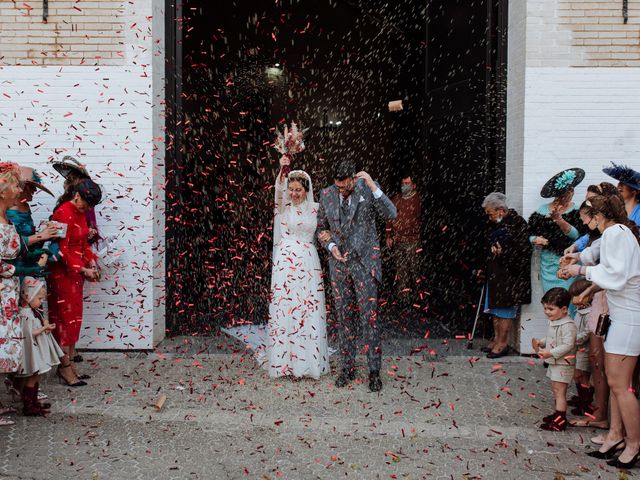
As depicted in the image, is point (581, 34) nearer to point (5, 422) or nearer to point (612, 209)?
point (612, 209)

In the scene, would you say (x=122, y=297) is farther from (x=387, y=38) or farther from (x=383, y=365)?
(x=387, y=38)

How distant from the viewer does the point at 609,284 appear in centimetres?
450

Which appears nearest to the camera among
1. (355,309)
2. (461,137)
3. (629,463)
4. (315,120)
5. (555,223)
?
(629,463)

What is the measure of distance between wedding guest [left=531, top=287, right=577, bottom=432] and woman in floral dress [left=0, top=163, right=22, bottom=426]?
4197 millimetres

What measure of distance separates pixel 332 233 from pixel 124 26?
3516 mm

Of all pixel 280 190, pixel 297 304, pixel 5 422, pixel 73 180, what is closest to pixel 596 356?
pixel 297 304

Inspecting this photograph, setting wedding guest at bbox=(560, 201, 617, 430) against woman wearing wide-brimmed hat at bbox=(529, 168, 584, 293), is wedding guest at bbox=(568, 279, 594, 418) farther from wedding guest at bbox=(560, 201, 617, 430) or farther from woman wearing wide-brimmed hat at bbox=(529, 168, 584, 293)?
woman wearing wide-brimmed hat at bbox=(529, 168, 584, 293)

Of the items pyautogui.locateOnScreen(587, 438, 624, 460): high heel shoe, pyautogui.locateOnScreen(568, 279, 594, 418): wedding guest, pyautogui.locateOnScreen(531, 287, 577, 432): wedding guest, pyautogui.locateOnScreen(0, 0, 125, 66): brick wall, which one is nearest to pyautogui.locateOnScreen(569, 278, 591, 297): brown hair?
pyautogui.locateOnScreen(568, 279, 594, 418): wedding guest

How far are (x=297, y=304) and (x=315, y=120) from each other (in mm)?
9143

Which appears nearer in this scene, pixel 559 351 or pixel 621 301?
pixel 621 301

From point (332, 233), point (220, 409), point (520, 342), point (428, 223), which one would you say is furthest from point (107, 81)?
point (520, 342)

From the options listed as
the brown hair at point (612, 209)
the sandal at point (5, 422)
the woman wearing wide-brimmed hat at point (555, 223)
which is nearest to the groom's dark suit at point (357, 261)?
the woman wearing wide-brimmed hat at point (555, 223)

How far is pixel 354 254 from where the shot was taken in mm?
6367

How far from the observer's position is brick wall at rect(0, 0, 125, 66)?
24.7 feet
